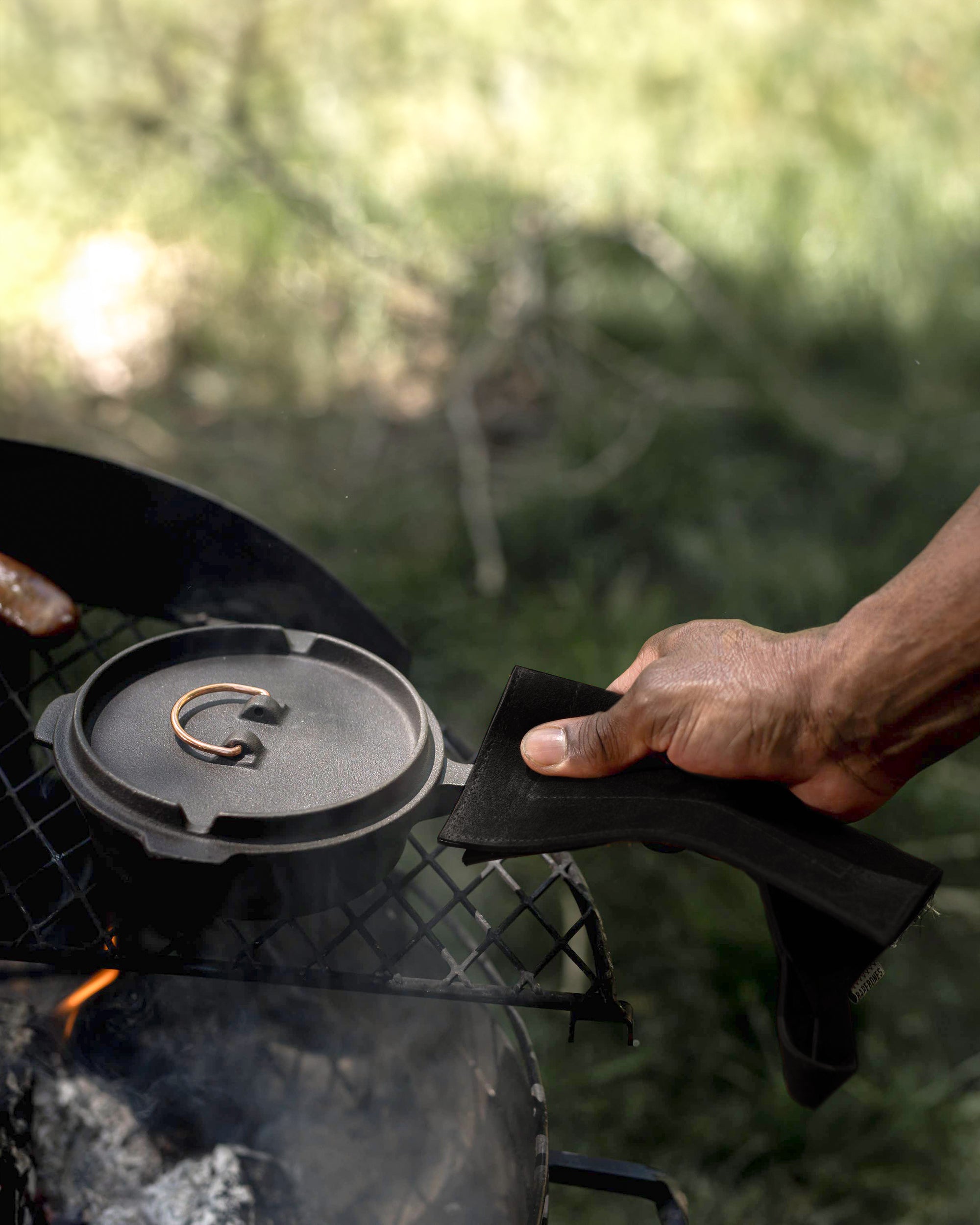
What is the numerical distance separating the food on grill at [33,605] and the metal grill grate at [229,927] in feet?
0.11

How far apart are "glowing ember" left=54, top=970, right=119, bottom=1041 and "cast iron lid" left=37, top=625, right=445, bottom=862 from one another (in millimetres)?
463

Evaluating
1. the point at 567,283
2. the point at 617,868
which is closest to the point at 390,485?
the point at 567,283

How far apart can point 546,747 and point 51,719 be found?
669mm

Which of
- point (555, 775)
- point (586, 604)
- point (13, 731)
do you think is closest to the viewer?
point (555, 775)

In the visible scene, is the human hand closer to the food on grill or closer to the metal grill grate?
the metal grill grate

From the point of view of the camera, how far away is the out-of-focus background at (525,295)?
3523 mm

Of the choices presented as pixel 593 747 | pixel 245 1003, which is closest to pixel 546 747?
pixel 593 747

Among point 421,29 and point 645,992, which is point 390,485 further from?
point 421,29

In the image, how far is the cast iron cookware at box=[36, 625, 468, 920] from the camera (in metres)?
1.07

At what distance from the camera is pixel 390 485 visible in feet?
12.7

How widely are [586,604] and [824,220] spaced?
301 cm

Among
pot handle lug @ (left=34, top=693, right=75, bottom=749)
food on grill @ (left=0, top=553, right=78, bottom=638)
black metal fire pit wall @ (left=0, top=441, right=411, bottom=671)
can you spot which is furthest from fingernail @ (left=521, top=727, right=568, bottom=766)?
food on grill @ (left=0, top=553, right=78, bottom=638)

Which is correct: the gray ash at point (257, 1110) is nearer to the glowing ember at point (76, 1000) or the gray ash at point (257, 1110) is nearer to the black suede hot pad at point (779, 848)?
the glowing ember at point (76, 1000)

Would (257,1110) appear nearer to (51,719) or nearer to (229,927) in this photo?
(229,927)
